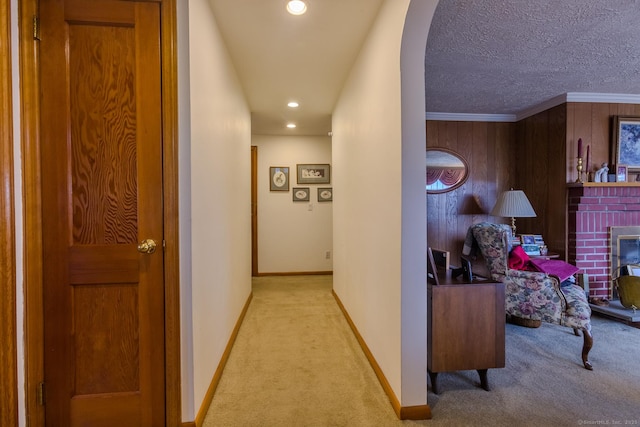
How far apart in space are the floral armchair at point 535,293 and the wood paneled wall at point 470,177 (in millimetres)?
1670

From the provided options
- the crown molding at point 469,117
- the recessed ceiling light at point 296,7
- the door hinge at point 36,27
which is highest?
the recessed ceiling light at point 296,7

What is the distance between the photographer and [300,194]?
4.82 meters

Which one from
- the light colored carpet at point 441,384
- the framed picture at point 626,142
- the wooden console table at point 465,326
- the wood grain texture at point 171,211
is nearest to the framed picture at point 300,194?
the light colored carpet at point 441,384

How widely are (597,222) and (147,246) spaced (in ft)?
14.3

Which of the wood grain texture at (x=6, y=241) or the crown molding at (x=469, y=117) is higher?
the crown molding at (x=469, y=117)

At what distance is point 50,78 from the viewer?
1294mm

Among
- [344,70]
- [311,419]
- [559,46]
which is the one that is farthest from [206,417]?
[559,46]

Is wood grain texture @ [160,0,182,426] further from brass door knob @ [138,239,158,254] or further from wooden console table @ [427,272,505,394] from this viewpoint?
wooden console table @ [427,272,505,394]

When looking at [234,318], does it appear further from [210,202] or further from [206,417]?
[210,202]

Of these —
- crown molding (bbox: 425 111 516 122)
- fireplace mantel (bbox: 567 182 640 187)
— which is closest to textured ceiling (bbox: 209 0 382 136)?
crown molding (bbox: 425 111 516 122)

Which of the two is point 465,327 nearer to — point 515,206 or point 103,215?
point 103,215

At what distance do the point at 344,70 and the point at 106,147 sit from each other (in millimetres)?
2011

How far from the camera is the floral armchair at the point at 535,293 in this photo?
2.06m

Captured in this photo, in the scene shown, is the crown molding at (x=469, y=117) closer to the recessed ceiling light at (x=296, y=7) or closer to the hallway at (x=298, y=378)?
the recessed ceiling light at (x=296, y=7)
